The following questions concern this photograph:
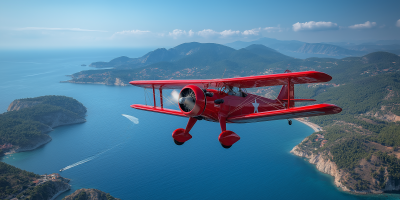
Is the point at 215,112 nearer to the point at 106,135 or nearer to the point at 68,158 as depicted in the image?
the point at 68,158

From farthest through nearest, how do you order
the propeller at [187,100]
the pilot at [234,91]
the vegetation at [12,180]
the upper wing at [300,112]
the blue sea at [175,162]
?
the blue sea at [175,162] < the vegetation at [12,180] < the pilot at [234,91] < the propeller at [187,100] < the upper wing at [300,112]

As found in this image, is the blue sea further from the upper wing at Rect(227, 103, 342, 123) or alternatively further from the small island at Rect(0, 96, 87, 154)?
the upper wing at Rect(227, 103, 342, 123)

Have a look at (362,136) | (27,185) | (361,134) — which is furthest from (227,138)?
(361,134)

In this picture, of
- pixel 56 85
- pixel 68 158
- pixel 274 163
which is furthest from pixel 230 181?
pixel 56 85

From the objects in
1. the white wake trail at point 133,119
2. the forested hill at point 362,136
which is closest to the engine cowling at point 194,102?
the forested hill at point 362,136

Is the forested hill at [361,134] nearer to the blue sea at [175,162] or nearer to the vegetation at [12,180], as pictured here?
the blue sea at [175,162]

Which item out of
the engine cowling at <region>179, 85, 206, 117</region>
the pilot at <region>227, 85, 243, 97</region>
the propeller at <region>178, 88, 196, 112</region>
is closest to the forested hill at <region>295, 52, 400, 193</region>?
the pilot at <region>227, 85, 243, 97</region>
